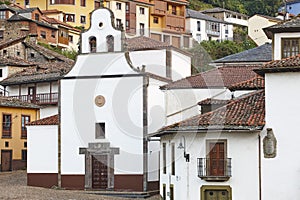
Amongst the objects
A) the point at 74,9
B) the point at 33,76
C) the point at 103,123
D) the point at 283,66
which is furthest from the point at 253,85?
the point at 74,9

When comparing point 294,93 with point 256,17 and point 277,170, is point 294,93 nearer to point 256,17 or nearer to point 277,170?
point 277,170

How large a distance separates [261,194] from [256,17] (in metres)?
86.3

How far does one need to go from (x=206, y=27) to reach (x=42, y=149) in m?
69.8

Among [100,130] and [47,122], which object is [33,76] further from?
[100,130]

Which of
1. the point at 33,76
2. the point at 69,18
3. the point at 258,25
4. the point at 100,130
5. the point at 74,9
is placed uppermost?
the point at 74,9

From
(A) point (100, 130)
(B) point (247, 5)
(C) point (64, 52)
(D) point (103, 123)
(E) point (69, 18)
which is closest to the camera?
(D) point (103, 123)

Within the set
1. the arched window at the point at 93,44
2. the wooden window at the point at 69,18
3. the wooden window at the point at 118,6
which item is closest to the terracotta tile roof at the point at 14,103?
the arched window at the point at 93,44

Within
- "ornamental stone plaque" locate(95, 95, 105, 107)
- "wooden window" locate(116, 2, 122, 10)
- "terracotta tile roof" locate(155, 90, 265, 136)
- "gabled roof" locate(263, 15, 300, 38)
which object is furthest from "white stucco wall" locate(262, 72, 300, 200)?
"wooden window" locate(116, 2, 122, 10)

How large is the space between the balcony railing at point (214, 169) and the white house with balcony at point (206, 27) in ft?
254

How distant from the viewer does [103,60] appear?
49.5 m

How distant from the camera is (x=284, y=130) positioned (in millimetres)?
32781

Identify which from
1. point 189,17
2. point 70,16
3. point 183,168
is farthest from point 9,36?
point 183,168

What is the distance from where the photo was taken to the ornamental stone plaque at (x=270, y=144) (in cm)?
3291

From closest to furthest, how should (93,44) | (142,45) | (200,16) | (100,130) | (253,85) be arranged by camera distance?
(253,85) < (100,130) < (93,44) < (142,45) < (200,16)
